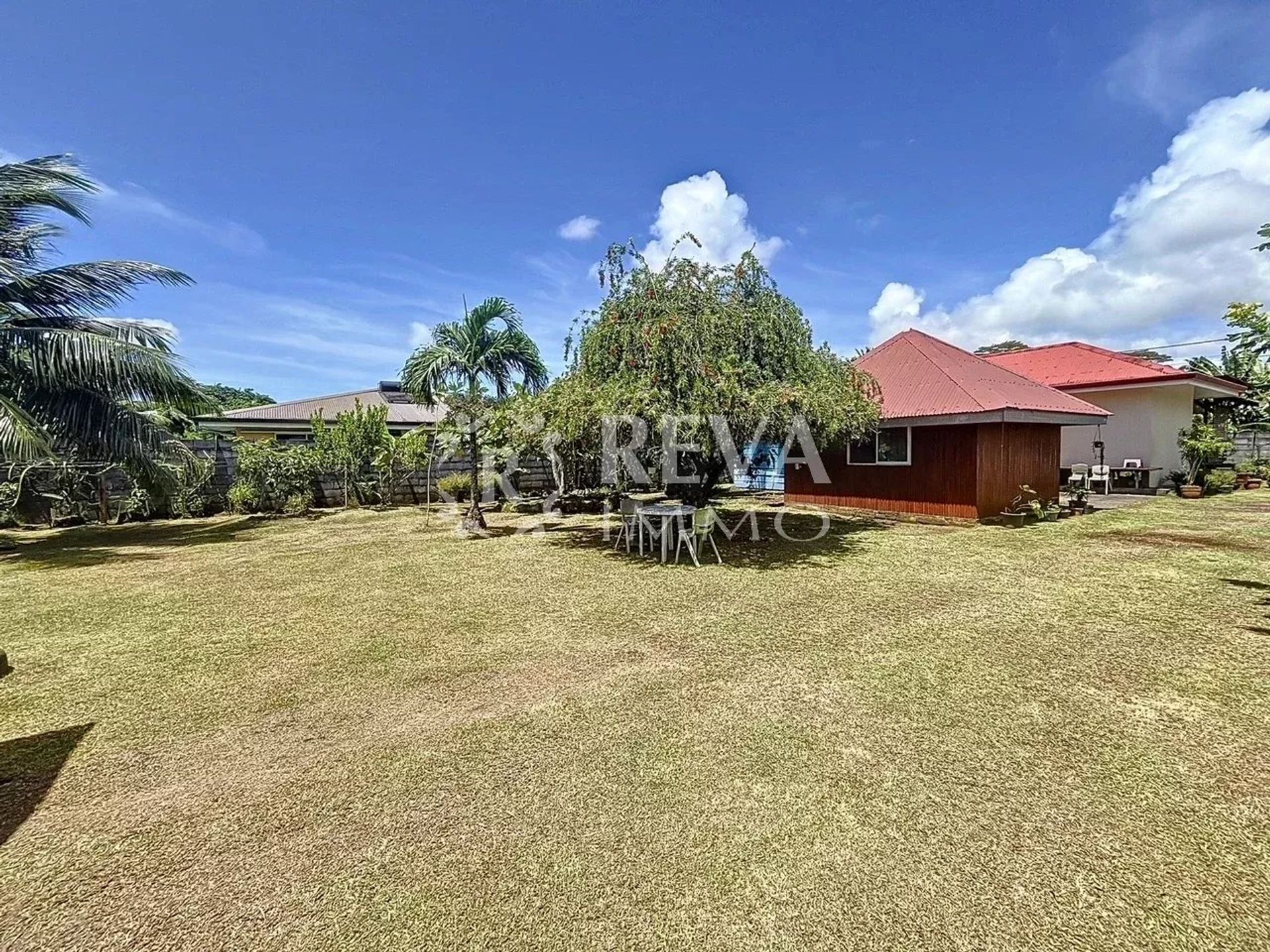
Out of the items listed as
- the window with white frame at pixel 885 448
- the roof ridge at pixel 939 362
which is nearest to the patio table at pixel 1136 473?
the roof ridge at pixel 939 362

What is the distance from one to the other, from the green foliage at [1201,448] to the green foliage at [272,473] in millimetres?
22422

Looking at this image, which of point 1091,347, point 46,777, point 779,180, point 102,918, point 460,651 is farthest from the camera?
point 1091,347

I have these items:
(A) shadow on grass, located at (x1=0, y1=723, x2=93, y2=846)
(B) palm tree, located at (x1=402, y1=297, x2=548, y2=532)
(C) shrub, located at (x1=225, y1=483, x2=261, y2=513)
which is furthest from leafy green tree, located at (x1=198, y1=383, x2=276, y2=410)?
(A) shadow on grass, located at (x1=0, y1=723, x2=93, y2=846)

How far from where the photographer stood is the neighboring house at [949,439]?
11.0m

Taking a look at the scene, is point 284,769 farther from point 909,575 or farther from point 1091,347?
point 1091,347

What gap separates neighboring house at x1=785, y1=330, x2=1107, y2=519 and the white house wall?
16.6 feet

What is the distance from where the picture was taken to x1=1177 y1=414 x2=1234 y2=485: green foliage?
14.3 meters

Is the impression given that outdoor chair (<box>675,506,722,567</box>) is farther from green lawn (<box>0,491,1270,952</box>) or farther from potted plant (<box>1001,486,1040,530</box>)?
potted plant (<box>1001,486,1040,530</box>)

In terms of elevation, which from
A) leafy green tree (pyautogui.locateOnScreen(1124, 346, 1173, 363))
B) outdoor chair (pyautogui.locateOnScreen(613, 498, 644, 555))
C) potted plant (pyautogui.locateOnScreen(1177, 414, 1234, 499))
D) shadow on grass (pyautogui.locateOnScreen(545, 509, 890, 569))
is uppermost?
leafy green tree (pyautogui.locateOnScreen(1124, 346, 1173, 363))

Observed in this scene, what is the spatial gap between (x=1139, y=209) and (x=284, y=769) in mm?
31881

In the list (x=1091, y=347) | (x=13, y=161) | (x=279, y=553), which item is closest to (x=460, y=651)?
(x=279, y=553)

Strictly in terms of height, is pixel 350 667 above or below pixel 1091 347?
below

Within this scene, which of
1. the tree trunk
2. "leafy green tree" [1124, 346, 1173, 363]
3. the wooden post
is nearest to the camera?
the tree trunk

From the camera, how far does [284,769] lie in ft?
10.00
